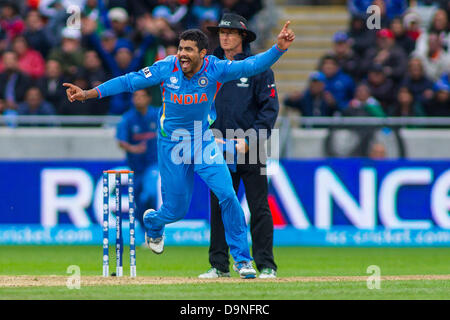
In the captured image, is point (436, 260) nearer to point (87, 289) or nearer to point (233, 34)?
point (233, 34)

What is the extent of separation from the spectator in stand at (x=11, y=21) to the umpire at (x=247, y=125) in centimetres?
1052

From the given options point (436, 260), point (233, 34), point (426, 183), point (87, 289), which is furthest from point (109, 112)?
point (87, 289)

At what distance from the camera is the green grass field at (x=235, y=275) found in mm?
9125

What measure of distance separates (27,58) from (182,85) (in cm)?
1042

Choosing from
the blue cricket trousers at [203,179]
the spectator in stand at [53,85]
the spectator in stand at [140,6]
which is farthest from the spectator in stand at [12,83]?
the blue cricket trousers at [203,179]

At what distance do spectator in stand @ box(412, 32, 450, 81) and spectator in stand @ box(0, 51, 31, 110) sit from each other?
728cm

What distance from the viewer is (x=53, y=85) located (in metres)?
18.7

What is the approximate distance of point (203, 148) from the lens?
10250mm

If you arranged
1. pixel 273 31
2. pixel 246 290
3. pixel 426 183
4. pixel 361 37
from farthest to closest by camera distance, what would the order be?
pixel 273 31
pixel 361 37
pixel 426 183
pixel 246 290

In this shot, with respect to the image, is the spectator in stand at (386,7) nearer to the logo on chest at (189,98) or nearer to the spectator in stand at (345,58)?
the spectator in stand at (345,58)

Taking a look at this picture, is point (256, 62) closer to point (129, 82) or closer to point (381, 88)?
point (129, 82)

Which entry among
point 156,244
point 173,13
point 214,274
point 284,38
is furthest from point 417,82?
point 284,38

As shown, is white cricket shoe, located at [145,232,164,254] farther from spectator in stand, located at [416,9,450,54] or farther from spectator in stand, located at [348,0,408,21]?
spectator in stand, located at [348,0,408,21]

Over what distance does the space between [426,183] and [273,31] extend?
689 cm
